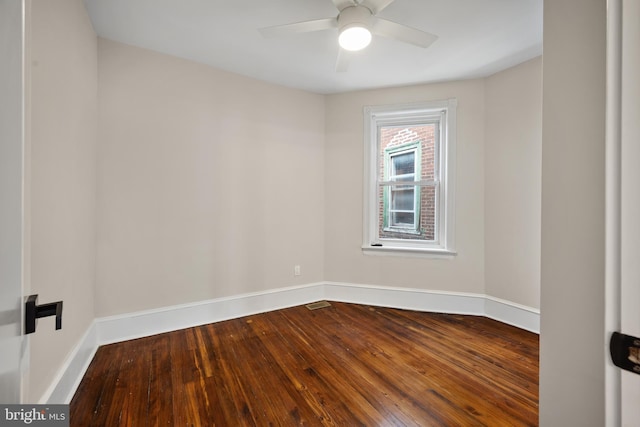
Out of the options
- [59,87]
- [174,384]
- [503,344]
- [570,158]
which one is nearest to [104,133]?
[59,87]

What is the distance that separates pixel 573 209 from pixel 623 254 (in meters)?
0.30

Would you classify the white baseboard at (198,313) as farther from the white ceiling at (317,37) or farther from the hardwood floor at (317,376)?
the white ceiling at (317,37)

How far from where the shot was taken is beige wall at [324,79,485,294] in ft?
9.79

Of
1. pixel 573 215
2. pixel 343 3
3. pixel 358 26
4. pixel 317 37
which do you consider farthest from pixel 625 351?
pixel 317 37

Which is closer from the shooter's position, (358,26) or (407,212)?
(358,26)

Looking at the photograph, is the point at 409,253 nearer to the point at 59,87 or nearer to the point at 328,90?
the point at 328,90

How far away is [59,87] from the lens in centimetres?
155

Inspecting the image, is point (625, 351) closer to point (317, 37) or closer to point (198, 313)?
point (317, 37)

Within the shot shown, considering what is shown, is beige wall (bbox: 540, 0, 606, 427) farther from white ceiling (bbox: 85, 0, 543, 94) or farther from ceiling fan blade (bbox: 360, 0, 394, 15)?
white ceiling (bbox: 85, 0, 543, 94)

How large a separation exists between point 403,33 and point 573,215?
1.56 m

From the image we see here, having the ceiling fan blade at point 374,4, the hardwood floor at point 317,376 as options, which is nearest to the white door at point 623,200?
the hardwood floor at point 317,376

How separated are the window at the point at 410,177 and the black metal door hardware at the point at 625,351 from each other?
264cm

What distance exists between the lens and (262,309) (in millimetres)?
3035

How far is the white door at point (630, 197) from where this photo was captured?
53 cm
